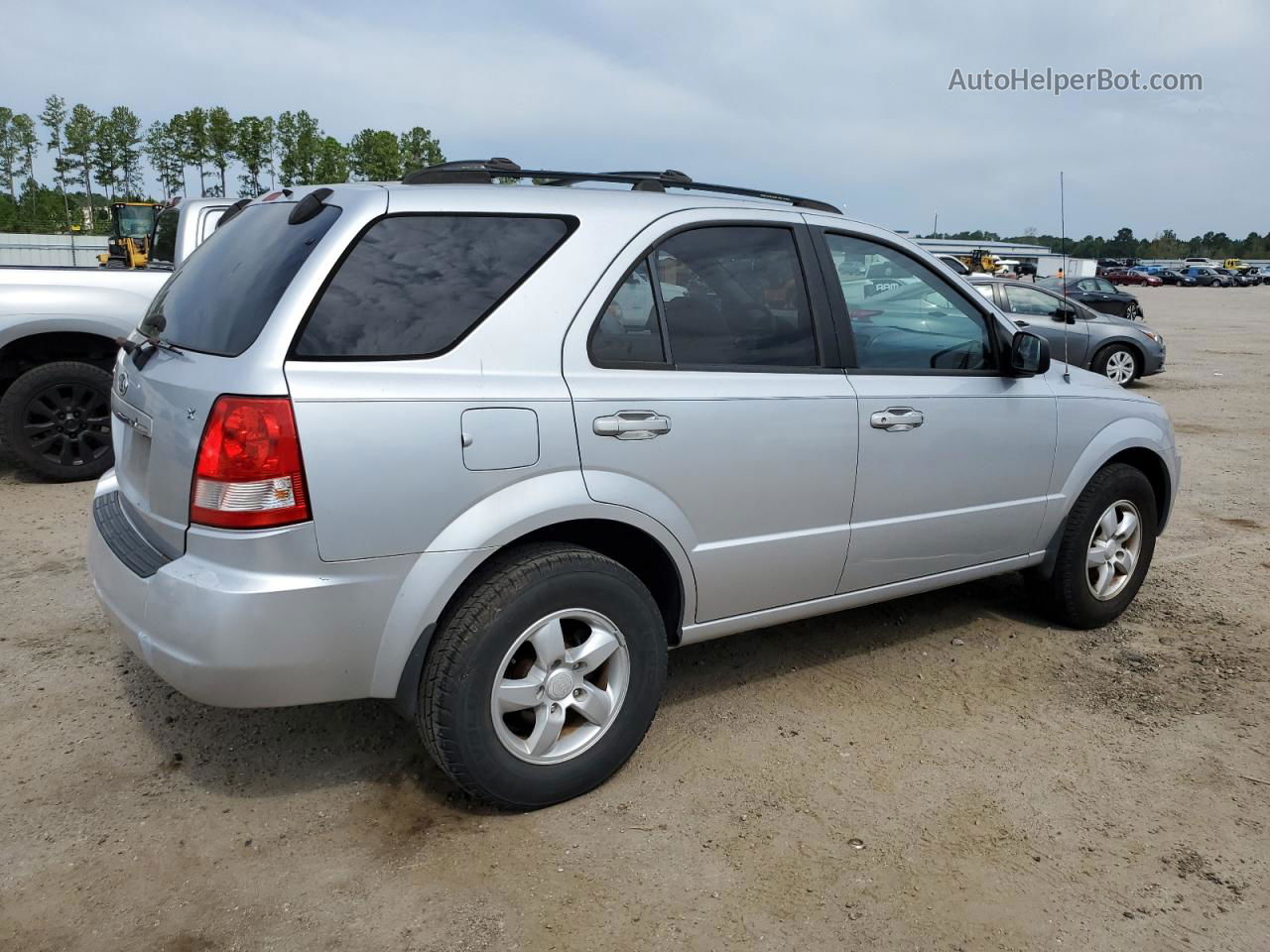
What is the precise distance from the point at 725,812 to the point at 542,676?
2.34 feet

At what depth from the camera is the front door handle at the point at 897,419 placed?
370cm

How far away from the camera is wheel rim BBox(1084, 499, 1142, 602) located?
468cm

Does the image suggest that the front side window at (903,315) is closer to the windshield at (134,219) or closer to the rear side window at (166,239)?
the rear side window at (166,239)

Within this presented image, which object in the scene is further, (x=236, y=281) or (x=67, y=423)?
(x=67, y=423)

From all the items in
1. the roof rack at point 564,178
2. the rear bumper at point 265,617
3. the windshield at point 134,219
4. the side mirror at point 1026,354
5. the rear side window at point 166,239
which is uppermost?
the windshield at point 134,219

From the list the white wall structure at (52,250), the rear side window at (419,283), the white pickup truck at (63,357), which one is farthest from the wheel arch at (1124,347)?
the white wall structure at (52,250)

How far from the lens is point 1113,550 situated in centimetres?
475

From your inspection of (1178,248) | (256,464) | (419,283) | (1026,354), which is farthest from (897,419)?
(1178,248)

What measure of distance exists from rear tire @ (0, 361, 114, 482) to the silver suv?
13.0 ft

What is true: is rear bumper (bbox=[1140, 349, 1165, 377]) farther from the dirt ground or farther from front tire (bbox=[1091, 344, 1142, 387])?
the dirt ground

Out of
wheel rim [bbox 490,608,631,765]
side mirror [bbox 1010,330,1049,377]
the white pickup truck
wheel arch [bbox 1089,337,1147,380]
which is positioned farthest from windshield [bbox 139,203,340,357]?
wheel arch [bbox 1089,337,1147,380]

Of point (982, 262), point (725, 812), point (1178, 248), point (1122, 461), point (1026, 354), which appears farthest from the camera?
point (1178, 248)

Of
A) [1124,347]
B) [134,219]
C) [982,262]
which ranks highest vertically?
[134,219]

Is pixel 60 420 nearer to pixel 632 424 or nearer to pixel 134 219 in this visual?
pixel 632 424
